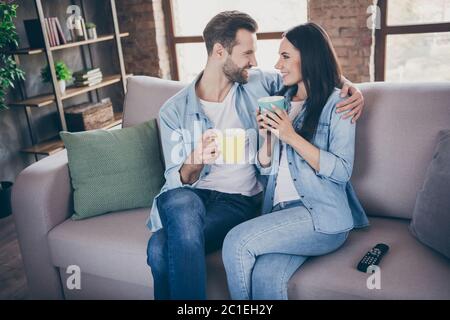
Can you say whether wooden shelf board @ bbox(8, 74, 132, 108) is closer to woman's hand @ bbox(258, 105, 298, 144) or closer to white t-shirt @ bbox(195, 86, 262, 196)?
white t-shirt @ bbox(195, 86, 262, 196)

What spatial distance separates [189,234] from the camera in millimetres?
1505

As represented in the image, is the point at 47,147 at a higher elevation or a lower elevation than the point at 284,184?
lower

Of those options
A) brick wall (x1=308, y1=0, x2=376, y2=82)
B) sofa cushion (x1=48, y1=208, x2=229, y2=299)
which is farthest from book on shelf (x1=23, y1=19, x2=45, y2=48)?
brick wall (x1=308, y1=0, x2=376, y2=82)

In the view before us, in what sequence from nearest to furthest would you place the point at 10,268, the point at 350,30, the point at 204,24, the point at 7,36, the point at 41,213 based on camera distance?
the point at 41,213 → the point at 10,268 → the point at 7,36 → the point at 350,30 → the point at 204,24

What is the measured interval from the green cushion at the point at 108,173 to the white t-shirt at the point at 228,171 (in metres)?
0.32

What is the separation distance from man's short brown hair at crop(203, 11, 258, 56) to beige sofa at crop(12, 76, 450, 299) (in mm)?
520

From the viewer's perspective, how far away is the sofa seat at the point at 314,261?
1378 millimetres

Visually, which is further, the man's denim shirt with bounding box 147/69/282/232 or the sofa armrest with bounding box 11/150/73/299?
the sofa armrest with bounding box 11/150/73/299

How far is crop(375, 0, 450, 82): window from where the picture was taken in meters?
3.07

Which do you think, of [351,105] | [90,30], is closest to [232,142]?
[351,105]

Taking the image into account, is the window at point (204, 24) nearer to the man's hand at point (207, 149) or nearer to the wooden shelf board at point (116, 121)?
the wooden shelf board at point (116, 121)

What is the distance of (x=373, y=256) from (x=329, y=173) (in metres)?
0.29

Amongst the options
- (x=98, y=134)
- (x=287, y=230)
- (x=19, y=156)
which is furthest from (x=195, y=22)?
(x=287, y=230)

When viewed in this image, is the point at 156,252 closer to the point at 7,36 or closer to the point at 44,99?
the point at 7,36
